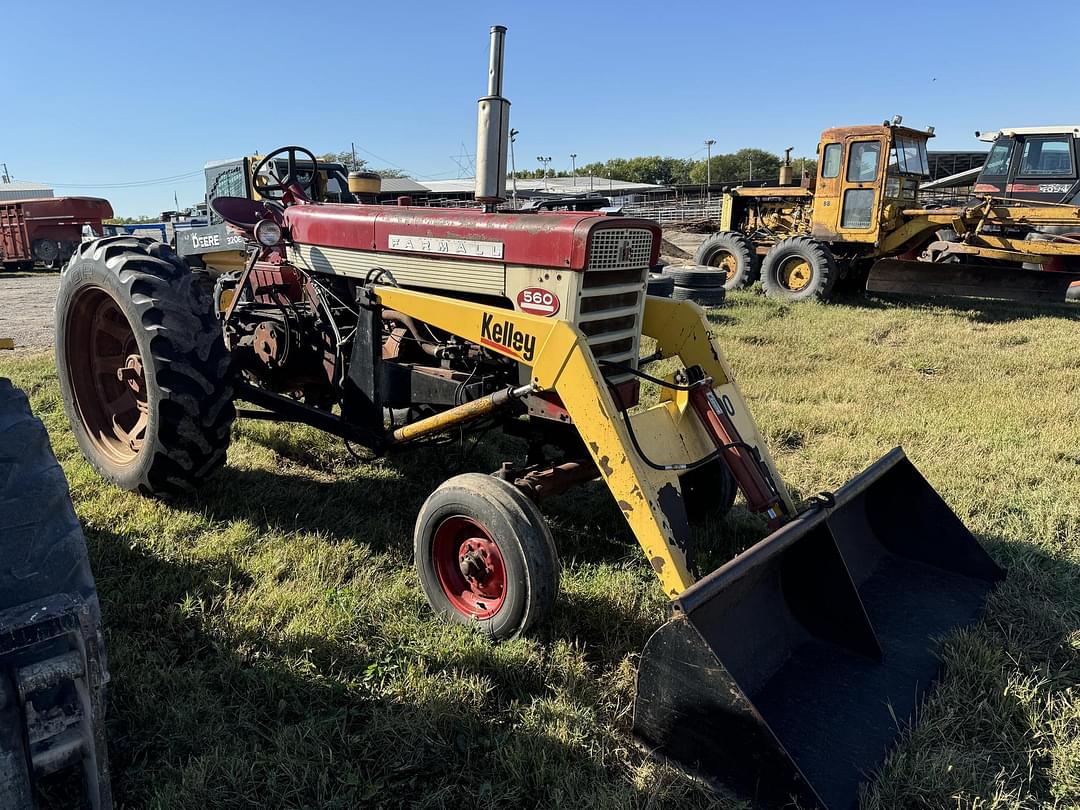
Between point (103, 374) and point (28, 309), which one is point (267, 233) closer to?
point (103, 374)

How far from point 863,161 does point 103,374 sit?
10.7 metres

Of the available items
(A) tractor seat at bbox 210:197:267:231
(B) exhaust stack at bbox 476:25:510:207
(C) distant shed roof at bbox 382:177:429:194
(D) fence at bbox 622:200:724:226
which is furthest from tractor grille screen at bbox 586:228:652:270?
(C) distant shed roof at bbox 382:177:429:194

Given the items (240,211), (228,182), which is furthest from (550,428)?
(228,182)

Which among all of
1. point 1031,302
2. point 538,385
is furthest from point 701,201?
point 538,385

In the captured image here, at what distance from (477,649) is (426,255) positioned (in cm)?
186

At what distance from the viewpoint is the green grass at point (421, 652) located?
88.3 inches

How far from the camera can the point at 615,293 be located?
3.33m

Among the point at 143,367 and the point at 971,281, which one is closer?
the point at 143,367

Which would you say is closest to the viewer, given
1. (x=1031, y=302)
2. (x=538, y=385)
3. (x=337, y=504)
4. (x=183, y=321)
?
(x=538, y=385)

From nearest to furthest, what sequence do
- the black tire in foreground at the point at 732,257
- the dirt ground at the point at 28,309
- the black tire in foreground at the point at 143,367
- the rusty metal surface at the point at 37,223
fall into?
the black tire in foreground at the point at 143,367 → the dirt ground at the point at 28,309 → the black tire in foreground at the point at 732,257 → the rusty metal surface at the point at 37,223

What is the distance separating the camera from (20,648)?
1.35 metres

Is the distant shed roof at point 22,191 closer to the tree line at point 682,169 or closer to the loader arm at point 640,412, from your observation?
the tree line at point 682,169

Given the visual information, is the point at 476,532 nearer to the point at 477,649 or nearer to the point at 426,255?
the point at 477,649

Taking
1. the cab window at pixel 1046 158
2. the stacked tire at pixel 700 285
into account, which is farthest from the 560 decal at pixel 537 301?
the cab window at pixel 1046 158
